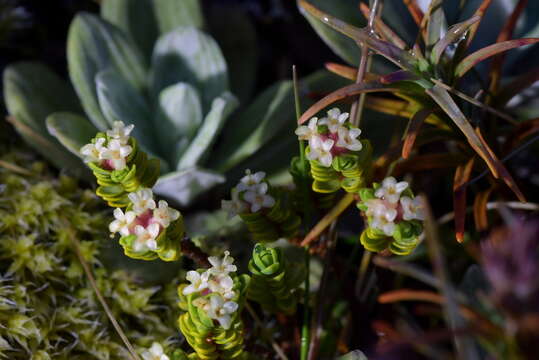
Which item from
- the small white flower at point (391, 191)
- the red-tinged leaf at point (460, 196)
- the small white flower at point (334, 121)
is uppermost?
the small white flower at point (334, 121)

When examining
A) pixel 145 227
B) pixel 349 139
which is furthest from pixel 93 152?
pixel 349 139

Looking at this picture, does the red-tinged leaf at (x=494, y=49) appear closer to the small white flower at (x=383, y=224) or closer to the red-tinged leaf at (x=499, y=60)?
the red-tinged leaf at (x=499, y=60)

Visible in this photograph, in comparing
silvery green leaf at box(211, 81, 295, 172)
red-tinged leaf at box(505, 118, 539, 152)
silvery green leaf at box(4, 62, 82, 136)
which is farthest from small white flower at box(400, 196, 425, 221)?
silvery green leaf at box(4, 62, 82, 136)

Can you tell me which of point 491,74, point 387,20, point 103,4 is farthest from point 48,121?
point 491,74

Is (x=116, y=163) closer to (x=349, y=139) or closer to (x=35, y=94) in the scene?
(x=349, y=139)

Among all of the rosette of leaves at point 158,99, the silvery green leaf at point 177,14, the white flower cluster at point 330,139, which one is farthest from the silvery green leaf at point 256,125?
the white flower cluster at point 330,139

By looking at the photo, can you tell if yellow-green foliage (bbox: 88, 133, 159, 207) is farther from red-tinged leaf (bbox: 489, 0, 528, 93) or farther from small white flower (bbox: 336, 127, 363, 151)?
red-tinged leaf (bbox: 489, 0, 528, 93)

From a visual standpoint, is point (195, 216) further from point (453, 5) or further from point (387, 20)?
point (453, 5)
